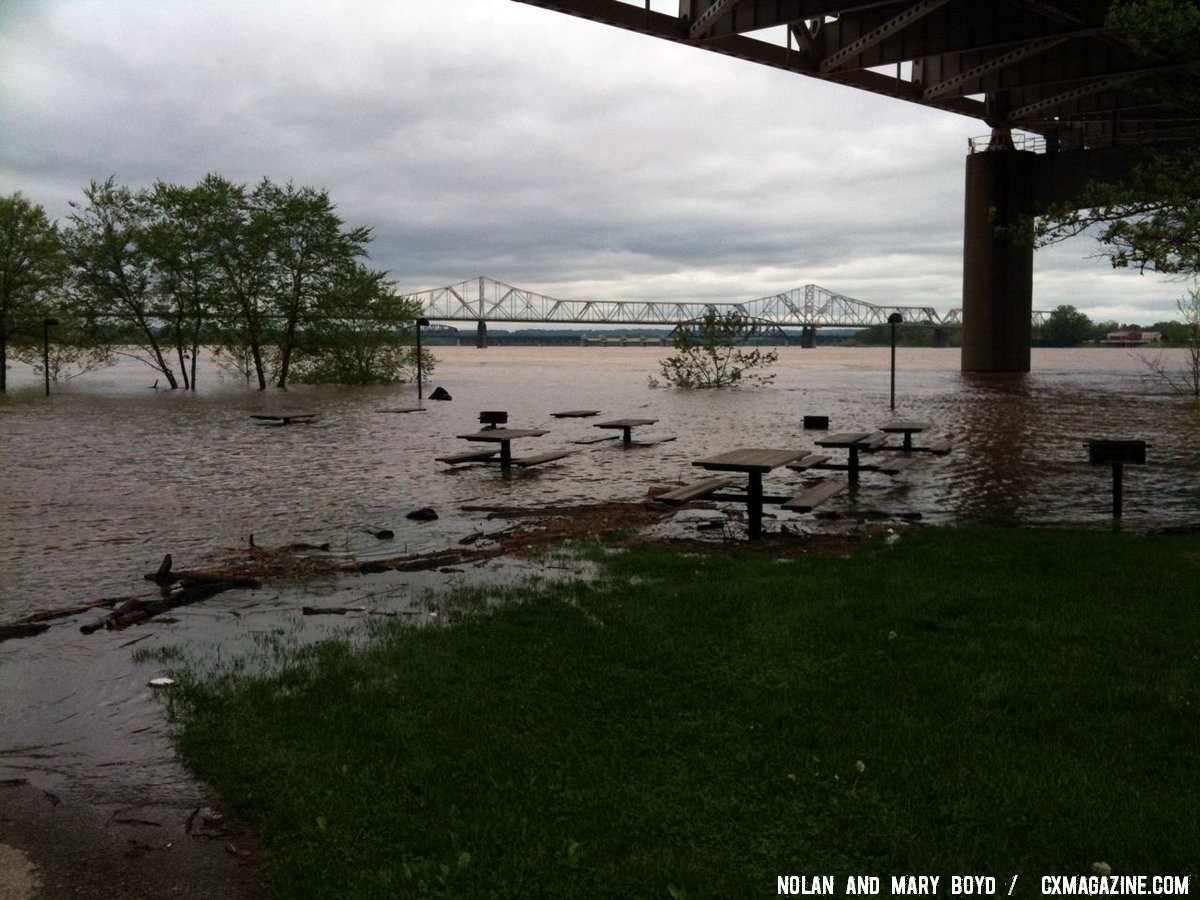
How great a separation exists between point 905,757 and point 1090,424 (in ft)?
76.0

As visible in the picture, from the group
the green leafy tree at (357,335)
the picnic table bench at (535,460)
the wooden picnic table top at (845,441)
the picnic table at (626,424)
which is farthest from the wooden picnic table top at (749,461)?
the green leafy tree at (357,335)

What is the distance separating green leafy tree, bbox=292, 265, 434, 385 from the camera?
46156mm

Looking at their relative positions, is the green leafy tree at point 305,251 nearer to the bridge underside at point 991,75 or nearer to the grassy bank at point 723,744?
the bridge underside at point 991,75

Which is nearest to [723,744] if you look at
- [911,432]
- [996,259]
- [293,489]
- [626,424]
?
[293,489]

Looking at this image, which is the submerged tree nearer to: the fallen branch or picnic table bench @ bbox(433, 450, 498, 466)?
picnic table bench @ bbox(433, 450, 498, 466)

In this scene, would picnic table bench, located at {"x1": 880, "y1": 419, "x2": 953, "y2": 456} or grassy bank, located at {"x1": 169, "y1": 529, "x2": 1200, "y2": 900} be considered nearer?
grassy bank, located at {"x1": 169, "y1": 529, "x2": 1200, "y2": 900}

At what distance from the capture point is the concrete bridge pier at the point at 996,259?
2042 inches

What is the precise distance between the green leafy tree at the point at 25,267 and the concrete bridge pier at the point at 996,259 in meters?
44.1

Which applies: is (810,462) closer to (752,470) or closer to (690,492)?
(690,492)

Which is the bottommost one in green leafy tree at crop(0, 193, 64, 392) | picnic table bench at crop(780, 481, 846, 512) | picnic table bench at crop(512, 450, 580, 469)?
picnic table bench at crop(512, 450, 580, 469)

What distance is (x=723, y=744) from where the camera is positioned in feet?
15.9

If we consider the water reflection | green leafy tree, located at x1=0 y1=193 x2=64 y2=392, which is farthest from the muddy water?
green leafy tree, located at x1=0 y1=193 x2=64 y2=392

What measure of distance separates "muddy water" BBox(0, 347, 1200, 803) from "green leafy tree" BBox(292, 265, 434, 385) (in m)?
12.8

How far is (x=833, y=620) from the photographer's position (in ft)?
22.1
